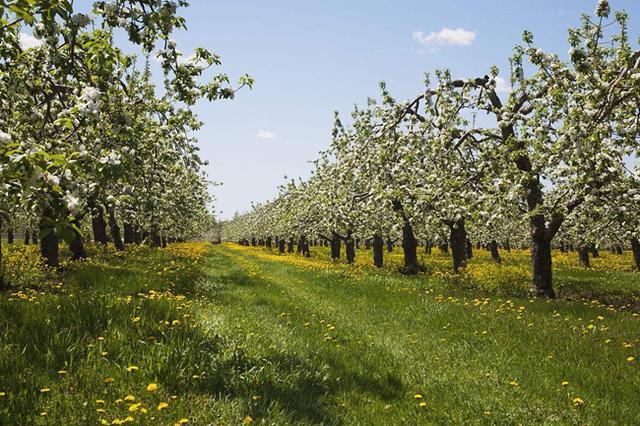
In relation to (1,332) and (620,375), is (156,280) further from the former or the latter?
(620,375)

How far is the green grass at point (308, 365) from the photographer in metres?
5.31

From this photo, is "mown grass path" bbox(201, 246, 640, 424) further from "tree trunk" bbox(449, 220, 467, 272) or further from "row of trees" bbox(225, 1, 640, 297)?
"tree trunk" bbox(449, 220, 467, 272)

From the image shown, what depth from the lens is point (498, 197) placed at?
44.2 ft

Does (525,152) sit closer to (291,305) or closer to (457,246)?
(291,305)

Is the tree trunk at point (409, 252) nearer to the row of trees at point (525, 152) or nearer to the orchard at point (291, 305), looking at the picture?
the row of trees at point (525, 152)

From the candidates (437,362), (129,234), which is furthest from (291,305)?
(129,234)

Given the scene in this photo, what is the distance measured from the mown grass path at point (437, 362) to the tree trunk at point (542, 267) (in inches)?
132

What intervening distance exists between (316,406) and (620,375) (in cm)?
493

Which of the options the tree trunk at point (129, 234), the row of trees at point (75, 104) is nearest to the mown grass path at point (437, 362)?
the row of trees at point (75, 104)

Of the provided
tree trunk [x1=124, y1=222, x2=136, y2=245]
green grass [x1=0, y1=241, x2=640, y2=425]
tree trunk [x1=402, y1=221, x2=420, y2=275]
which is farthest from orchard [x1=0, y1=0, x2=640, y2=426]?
tree trunk [x1=124, y1=222, x2=136, y2=245]

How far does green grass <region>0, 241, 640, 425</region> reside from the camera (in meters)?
5.31

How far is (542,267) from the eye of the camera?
53.8ft

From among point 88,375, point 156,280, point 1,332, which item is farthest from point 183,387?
point 156,280

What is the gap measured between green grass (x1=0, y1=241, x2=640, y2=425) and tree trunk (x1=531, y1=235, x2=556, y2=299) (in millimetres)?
4698
